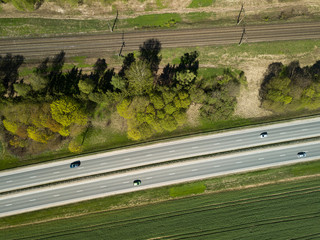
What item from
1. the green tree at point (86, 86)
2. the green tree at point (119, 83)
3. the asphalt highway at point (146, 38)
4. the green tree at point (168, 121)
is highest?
the asphalt highway at point (146, 38)

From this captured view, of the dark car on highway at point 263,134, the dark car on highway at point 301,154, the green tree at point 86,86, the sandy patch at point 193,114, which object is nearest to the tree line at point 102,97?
the green tree at point 86,86

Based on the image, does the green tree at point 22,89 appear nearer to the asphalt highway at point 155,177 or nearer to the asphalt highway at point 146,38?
the asphalt highway at point 146,38

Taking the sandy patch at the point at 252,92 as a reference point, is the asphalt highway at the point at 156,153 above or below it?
below

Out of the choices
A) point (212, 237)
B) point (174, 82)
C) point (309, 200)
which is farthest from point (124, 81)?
point (309, 200)

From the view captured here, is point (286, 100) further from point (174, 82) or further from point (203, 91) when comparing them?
point (174, 82)

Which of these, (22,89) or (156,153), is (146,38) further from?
(22,89)
